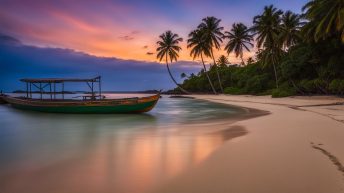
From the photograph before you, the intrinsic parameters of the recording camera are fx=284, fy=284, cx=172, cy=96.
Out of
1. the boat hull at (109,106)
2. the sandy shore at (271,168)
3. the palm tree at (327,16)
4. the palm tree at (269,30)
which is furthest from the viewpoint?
the palm tree at (269,30)

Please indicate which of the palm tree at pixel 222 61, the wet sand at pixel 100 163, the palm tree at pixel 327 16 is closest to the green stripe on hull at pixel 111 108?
the wet sand at pixel 100 163

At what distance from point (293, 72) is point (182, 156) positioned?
2826cm

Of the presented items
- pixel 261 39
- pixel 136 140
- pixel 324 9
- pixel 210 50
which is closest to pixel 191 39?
pixel 210 50

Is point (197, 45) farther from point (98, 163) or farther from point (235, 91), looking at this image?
point (98, 163)

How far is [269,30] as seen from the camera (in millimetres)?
35469

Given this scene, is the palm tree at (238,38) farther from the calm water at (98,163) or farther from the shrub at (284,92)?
the calm water at (98,163)

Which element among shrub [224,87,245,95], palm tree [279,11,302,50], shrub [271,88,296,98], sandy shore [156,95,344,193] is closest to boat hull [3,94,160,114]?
sandy shore [156,95,344,193]

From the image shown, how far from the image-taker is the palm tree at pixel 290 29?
109 feet

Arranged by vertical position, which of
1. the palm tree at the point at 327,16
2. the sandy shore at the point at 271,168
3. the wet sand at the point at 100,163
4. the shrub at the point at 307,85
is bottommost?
the wet sand at the point at 100,163

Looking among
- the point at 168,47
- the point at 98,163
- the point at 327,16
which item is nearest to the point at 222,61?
the point at 168,47

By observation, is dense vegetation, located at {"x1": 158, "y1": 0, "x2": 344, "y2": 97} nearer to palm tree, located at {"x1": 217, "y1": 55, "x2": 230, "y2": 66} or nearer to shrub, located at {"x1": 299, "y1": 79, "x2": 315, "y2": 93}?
shrub, located at {"x1": 299, "y1": 79, "x2": 315, "y2": 93}

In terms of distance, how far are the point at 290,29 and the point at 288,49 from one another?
118 inches

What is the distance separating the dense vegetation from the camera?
23906 millimetres

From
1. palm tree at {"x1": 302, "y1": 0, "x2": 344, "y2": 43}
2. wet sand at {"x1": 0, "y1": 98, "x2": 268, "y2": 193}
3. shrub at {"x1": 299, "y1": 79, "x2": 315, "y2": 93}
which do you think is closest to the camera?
wet sand at {"x1": 0, "y1": 98, "x2": 268, "y2": 193}
